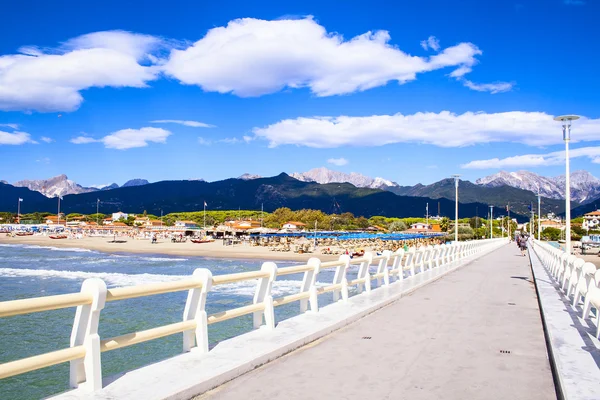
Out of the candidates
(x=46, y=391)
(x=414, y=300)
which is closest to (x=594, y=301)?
(x=414, y=300)

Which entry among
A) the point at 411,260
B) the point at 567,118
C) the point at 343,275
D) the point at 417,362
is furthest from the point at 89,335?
the point at 567,118

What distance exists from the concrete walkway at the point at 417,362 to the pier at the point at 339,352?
18 mm

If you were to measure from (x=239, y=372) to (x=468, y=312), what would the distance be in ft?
23.3

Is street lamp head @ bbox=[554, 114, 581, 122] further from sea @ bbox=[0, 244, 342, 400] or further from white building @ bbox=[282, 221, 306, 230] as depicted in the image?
white building @ bbox=[282, 221, 306, 230]

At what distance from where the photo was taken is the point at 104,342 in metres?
5.39

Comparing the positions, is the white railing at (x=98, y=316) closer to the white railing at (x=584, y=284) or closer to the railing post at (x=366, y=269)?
the railing post at (x=366, y=269)

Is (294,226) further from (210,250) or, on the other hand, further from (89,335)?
(89,335)

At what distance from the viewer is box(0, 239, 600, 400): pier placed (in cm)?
519

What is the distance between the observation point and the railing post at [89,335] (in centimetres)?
511

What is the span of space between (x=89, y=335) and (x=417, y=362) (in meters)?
4.10

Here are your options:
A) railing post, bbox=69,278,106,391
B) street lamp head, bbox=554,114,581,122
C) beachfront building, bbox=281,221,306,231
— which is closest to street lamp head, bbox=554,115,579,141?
street lamp head, bbox=554,114,581,122

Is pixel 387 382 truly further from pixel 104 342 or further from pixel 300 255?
pixel 300 255

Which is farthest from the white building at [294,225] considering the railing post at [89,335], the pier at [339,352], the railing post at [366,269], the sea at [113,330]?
the railing post at [89,335]

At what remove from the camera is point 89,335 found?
514 cm
